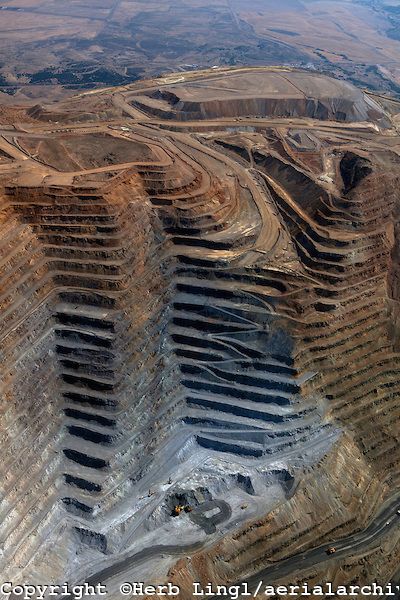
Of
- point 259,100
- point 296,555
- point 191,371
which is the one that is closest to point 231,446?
point 191,371

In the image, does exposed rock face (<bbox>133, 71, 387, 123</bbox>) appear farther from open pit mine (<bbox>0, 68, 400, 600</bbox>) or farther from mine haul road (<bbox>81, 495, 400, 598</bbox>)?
Result: mine haul road (<bbox>81, 495, 400, 598</bbox>)

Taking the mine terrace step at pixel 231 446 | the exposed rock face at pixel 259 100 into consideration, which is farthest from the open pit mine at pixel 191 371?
the exposed rock face at pixel 259 100

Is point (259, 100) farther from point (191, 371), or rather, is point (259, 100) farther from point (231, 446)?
point (231, 446)

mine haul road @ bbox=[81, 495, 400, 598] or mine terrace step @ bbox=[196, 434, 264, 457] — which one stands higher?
mine terrace step @ bbox=[196, 434, 264, 457]

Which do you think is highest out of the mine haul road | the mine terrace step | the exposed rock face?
the exposed rock face

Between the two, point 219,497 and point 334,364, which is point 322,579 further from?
point 334,364

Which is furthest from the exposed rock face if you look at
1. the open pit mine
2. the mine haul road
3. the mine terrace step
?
the mine haul road
